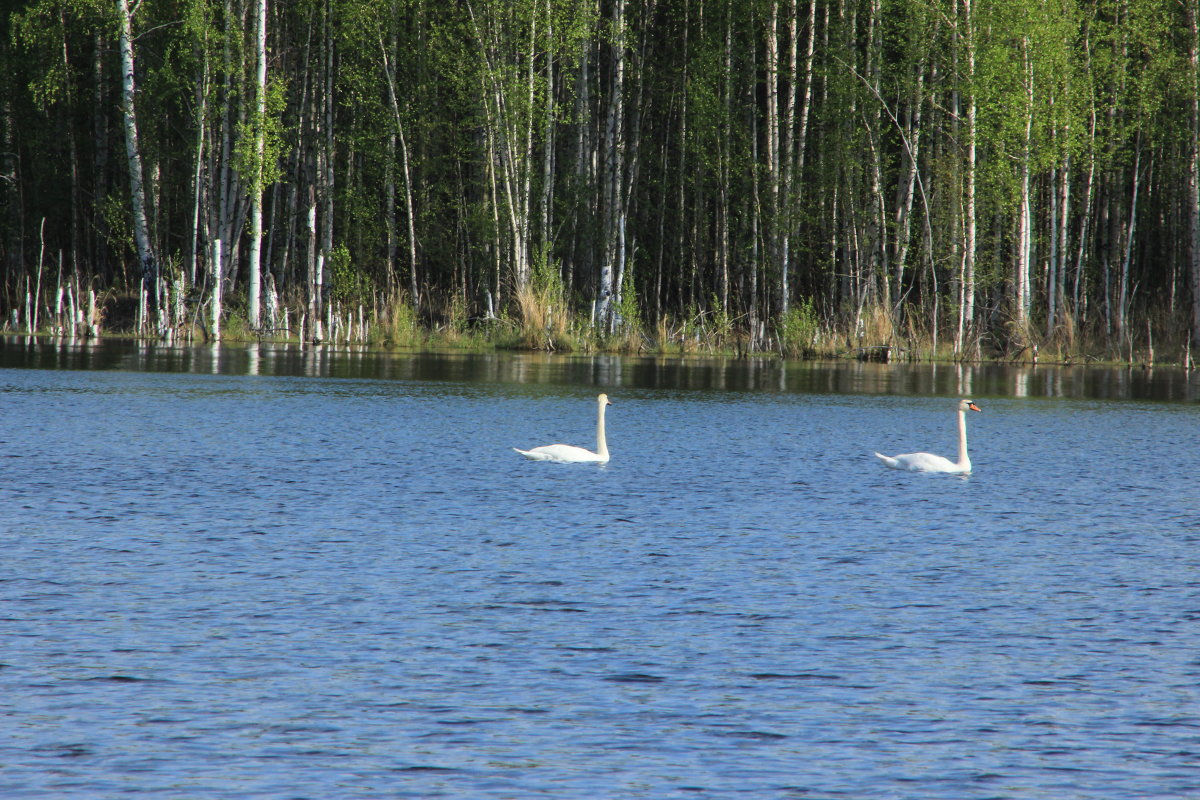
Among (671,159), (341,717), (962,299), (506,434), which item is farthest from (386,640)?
(671,159)

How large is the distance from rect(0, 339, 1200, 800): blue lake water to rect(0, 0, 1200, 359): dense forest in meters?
22.8

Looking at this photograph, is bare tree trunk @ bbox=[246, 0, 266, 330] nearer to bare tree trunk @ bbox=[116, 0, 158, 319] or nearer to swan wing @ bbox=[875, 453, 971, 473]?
bare tree trunk @ bbox=[116, 0, 158, 319]

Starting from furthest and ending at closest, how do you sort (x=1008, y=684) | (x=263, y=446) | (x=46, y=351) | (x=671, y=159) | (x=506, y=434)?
1. (x=671, y=159)
2. (x=46, y=351)
3. (x=506, y=434)
4. (x=263, y=446)
5. (x=1008, y=684)

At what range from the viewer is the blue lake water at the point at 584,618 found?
5.76 m

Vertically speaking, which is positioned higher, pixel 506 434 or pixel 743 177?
pixel 743 177

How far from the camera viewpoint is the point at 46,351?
33.9m

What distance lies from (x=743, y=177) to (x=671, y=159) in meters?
11.4

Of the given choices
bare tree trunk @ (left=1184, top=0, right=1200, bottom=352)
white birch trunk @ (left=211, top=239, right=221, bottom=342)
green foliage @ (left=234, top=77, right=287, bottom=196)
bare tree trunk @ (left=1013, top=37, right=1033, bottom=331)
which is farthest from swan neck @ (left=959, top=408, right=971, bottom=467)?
green foliage @ (left=234, top=77, right=287, bottom=196)

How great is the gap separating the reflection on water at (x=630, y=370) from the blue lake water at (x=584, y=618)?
32.2 feet

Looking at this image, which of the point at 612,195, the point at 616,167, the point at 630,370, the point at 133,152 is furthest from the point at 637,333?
the point at 133,152

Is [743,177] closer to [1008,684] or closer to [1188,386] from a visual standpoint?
[1188,386]

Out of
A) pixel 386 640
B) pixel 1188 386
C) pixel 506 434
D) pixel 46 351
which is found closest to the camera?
pixel 386 640

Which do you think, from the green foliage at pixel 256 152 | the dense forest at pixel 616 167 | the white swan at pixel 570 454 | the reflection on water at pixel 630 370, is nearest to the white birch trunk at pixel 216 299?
the dense forest at pixel 616 167

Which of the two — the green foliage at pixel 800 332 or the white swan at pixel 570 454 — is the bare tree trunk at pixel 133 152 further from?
the white swan at pixel 570 454
